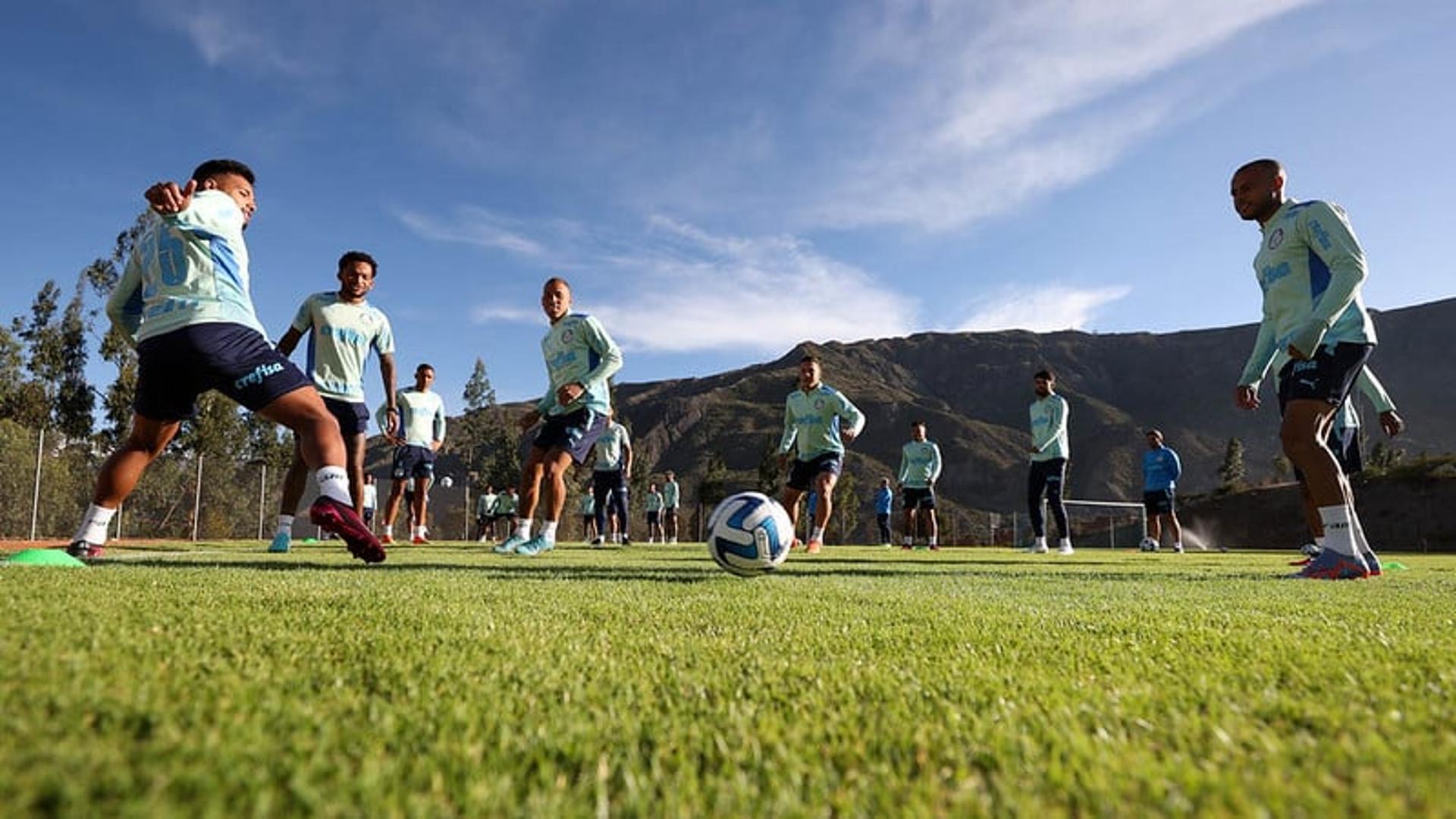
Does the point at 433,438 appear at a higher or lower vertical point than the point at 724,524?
higher

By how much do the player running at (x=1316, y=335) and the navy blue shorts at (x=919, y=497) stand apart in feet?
35.0

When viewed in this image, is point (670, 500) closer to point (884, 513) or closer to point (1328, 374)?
point (884, 513)

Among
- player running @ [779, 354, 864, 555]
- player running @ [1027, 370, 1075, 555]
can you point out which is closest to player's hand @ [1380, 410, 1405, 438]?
player running @ [779, 354, 864, 555]

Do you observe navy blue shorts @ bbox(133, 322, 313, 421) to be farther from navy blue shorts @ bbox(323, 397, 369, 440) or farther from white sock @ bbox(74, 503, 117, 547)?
navy blue shorts @ bbox(323, 397, 369, 440)

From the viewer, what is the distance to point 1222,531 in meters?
46.6

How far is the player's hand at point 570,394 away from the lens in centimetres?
666

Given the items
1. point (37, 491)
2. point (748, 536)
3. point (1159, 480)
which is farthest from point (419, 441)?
point (1159, 480)

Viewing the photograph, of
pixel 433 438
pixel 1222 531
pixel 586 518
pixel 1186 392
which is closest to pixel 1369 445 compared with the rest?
pixel 1186 392

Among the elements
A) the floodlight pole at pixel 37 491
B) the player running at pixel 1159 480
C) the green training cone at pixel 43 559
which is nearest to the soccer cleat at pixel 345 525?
the green training cone at pixel 43 559

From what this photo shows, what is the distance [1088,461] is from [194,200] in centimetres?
12267

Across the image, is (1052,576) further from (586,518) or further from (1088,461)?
(1088,461)

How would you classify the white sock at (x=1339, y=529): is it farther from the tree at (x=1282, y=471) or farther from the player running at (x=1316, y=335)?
the tree at (x=1282, y=471)

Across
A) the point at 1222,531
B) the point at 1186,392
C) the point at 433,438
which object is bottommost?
the point at 1222,531

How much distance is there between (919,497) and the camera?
52.7 feet
